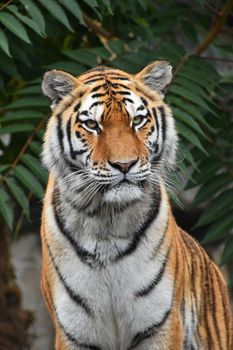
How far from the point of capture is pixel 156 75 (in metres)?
5.80

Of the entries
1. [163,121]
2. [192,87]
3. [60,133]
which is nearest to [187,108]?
[192,87]

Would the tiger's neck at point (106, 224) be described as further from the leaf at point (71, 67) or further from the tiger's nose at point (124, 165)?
the leaf at point (71, 67)

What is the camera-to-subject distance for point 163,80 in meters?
5.84

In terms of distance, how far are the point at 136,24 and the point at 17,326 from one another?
8.47ft

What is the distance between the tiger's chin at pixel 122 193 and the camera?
210 inches

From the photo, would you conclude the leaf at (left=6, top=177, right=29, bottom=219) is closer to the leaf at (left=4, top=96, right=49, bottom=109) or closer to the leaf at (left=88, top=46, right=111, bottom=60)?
the leaf at (left=4, top=96, right=49, bottom=109)

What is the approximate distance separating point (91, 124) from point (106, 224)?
1.66ft

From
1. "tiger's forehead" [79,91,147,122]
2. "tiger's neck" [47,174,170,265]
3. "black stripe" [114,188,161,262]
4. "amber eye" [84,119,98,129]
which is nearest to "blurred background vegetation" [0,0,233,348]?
"black stripe" [114,188,161,262]

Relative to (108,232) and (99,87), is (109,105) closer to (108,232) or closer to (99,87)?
(99,87)

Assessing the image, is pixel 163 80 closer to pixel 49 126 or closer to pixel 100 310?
pixel 49 126

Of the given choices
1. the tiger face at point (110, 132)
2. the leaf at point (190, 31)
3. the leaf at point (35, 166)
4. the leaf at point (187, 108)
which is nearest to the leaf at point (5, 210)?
the leaf at point (35, 166)

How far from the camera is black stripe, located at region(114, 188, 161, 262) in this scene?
5656 mm

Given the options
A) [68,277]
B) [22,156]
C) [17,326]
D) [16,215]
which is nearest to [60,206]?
[68,277]

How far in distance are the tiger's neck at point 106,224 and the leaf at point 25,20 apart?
3.85ft
